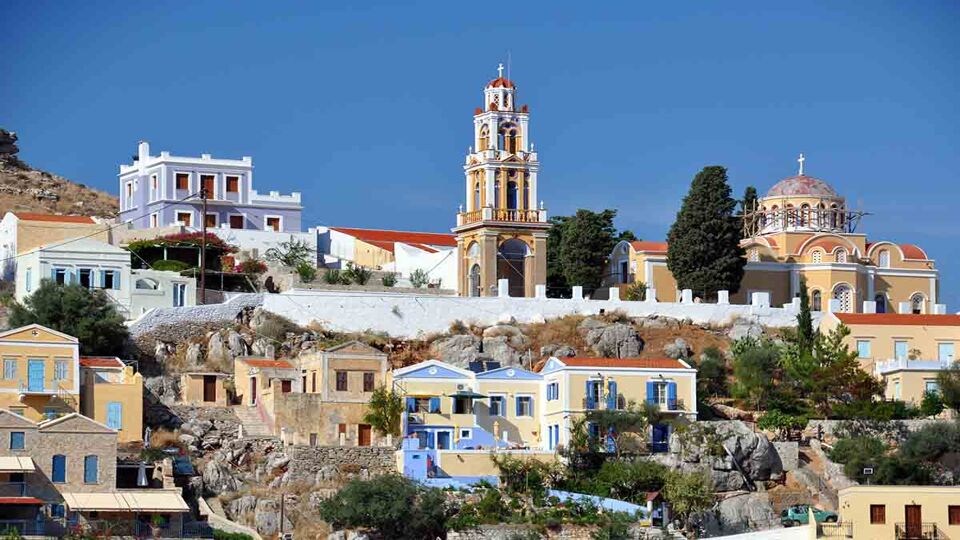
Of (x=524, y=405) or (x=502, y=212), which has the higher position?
(x=502, y=212)

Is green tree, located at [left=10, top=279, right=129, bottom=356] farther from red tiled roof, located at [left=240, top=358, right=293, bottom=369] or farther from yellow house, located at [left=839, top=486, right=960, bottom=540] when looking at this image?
yellow house, located at [left=839, top=486, right=960, bottom=540]

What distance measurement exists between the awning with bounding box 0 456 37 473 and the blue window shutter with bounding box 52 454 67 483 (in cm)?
80

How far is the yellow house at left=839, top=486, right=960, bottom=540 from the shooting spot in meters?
72.6

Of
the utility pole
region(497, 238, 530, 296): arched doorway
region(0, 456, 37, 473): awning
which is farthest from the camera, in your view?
region(497, 238, 530, 296): arched doorway

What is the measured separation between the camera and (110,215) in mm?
122562

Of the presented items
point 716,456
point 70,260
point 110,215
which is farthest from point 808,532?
point 110,215

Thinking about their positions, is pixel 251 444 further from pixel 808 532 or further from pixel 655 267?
pixel 655 267

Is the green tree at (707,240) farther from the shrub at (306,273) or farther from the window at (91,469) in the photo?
the window at (91,469)

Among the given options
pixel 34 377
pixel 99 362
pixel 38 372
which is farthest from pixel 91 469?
pixel 99 362

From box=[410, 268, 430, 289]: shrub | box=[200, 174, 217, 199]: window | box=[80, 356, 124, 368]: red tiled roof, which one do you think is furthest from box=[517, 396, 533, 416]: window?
box=[200, 174, 217, 199]: window

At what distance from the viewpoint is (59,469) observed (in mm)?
75438

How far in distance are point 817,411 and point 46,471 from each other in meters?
31.1

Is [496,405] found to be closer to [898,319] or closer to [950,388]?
[950,388]

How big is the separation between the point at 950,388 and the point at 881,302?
64.0 ft
